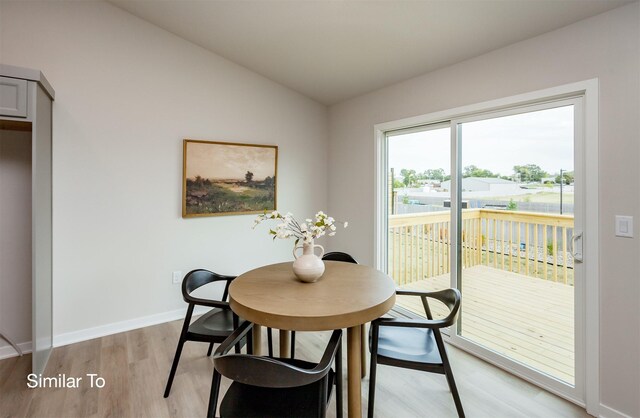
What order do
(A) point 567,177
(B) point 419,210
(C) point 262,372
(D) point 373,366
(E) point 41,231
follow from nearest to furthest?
1. (C) point 262,372
2. (D) point 373,366
3. (A) point 567,177
4. (E) point 41,231
5. (B) point 419,210

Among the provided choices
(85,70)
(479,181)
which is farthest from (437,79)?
(85,70)

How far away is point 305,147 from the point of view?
3.86 metres

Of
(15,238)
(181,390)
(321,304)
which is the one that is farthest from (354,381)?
(15,238)

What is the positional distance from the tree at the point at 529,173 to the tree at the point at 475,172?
15cm

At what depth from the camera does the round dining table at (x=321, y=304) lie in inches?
55.3

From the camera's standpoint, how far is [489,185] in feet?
7.92

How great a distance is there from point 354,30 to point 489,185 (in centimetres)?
155

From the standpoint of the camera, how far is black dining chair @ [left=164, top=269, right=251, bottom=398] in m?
1.94

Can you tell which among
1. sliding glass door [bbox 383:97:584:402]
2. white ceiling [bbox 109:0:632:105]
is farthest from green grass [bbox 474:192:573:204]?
white ceiling [bbox 109:0:632:105]

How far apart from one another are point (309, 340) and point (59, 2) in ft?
11.2

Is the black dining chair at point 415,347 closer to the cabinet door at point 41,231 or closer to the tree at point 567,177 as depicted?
the tree at point 567,177

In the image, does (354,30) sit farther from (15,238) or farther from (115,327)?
(115,327)

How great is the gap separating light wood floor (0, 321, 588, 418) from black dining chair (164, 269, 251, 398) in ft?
0.61

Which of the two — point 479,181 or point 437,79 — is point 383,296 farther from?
point 437,79
